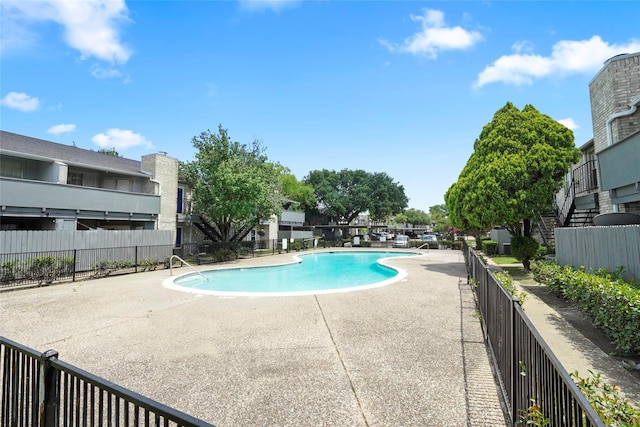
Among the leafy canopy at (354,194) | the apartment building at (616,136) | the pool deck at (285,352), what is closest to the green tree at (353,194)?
the leafy canopy at (354,194)

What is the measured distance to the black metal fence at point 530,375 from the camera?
1.67 meters

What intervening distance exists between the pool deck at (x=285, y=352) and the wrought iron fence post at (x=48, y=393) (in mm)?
1404

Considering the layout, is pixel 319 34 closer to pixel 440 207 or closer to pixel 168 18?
pixel 168 18

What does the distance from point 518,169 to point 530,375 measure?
38.7 ft

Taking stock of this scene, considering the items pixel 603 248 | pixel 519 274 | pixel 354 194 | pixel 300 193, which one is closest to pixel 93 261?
pixel 603 248

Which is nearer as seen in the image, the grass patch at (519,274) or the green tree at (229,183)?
the grass patch at (519,274)

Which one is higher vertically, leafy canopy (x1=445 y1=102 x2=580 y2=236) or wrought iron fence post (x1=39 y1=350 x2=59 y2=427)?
leafy canopy (x1=445 y1=102 x2=580 y2=236)

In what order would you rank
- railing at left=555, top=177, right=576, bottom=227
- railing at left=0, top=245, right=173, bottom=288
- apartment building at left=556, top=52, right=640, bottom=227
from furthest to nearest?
railing at left=555, top=177, right=576, bottom=227 < railing at left=0, top=245, right=173, bottom=288 < apartment building at left=556, top=52, right=640, bottom=227

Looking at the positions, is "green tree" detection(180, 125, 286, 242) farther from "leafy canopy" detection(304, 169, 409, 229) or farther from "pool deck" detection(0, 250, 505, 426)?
"leafy canopy" detection(304, 169, 409, 229)

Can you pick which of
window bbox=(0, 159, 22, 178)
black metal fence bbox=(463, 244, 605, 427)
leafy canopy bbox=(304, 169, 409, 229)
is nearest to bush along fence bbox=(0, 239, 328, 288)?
window bbox=(0, 159, 22, 178)

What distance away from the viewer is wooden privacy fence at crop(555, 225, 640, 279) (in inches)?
224

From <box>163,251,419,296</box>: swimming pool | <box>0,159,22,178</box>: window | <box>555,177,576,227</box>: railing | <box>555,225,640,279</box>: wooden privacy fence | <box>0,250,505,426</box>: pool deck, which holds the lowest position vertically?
<box>163,251,419,296</box>: swimming pool

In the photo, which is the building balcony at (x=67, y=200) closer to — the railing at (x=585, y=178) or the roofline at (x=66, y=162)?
the roofline at (x=66, y=162)

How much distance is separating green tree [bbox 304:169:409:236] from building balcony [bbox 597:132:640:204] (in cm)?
3770
